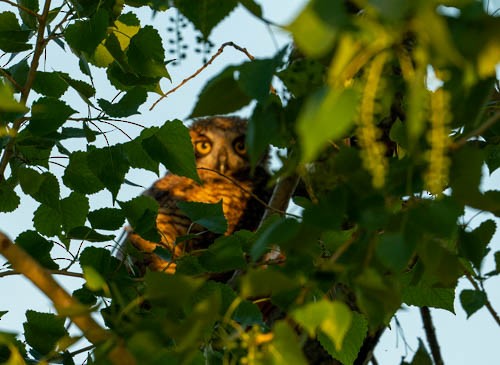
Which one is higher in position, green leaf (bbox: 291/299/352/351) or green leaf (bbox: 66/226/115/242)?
green leaf (bbox: 66/226/115/242)

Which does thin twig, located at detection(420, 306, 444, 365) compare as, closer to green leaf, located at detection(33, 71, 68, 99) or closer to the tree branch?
green leaf, located at detection(33, 71, 68, 99)

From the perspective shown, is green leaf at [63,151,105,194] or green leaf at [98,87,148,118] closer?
green leaf at [98,87,148,118]

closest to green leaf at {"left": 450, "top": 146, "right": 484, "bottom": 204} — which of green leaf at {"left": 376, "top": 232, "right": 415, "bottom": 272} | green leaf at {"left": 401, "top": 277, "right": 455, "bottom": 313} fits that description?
green leaf at {"left": 376, "top": 232, "right": 415, "bottom": 272}

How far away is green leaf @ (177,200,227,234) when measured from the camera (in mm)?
1532

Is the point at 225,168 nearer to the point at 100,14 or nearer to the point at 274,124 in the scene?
the point at 100,14

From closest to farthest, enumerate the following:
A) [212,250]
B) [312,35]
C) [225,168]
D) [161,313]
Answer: [312,35]
[161,313]
[212,250]
[225,168]

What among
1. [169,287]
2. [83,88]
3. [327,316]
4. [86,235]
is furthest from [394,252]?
[83,88]

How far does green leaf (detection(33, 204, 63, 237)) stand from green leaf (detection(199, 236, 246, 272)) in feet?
1.06

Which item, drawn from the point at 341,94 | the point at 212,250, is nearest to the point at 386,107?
the point at 341,94

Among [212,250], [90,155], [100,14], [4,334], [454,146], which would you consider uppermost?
[100,14]

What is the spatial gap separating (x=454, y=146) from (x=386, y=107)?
10cm

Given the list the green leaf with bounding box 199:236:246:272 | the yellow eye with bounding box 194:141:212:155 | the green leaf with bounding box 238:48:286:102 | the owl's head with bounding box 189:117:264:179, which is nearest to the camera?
the green leaf with bounding box 238:48:286:102

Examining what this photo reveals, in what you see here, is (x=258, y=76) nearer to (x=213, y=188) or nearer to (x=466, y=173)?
(x=466, y=173)

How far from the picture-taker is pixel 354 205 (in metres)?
0.79
